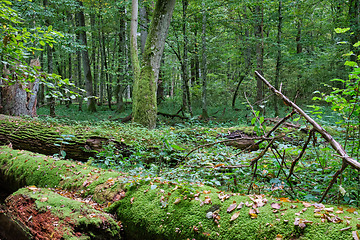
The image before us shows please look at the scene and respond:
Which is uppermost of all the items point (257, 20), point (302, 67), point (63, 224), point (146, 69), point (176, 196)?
point (257, 20)

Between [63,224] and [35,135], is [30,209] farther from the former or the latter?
[35,135]

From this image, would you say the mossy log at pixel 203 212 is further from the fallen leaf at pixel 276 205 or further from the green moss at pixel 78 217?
the green moss at pixel 78 217

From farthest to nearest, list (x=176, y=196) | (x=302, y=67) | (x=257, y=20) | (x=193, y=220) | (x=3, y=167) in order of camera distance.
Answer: (x=302, y=67), (x=257, y=20), (x=3, y=167), (x=176, y=196), (x=193, y=220)

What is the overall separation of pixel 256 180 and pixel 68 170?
2.86 meters

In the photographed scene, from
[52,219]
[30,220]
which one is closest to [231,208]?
[52,219]

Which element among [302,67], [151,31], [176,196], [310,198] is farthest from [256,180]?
[302,67]

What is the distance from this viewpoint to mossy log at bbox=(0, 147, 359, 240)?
65.3 inches

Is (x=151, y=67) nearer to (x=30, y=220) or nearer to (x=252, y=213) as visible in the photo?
(x=30, y=220)

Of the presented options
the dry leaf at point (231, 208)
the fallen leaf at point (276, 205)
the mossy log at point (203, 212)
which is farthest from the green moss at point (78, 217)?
the fallen leaf at point (276, 205)

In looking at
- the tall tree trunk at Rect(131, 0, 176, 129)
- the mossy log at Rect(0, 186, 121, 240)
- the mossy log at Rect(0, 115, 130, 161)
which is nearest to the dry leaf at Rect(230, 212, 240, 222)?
the mossy log at Rect(0, 186, 121, 240)

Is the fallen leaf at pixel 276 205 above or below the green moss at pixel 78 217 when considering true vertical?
above

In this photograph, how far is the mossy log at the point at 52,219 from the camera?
2.12 meters

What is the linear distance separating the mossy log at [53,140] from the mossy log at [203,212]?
206 cm

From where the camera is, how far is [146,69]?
8195mm
